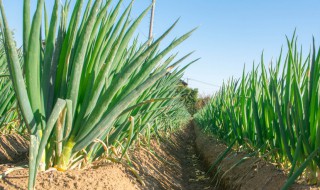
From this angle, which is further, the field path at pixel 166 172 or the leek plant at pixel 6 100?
the field path at pixel 166 172

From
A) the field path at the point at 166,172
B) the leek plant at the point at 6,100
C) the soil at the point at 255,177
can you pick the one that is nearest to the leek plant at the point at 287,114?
the soil at the point at 255,177

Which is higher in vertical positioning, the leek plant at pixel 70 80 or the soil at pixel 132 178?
the leek plant at pixel 70 80

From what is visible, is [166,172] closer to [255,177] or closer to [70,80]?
[255,177]

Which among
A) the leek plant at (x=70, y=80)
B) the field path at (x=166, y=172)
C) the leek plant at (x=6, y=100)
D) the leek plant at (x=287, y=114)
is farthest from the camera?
the field path at (x=166, y=172)

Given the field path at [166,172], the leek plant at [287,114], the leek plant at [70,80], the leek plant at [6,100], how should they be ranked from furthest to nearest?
1. the field path at [166,172]
2. the leek plant at [6,100]
3. the leek plant at [287,114]
4. the leek plant at [70,80]

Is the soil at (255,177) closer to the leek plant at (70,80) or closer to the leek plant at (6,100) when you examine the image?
the leek plant at (70,80)

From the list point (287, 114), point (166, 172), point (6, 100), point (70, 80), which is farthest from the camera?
point (166, 172)

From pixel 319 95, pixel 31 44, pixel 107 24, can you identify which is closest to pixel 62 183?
pixel 31 44

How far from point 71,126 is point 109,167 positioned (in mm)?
310

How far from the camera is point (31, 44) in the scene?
0.92 meters

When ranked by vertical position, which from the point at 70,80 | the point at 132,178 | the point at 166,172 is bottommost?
the point at 166,172

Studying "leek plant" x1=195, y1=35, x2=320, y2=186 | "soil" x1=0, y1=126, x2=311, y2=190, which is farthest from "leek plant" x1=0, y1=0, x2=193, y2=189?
"leek plant" x1=195, y1=35, x2=320, y2=186

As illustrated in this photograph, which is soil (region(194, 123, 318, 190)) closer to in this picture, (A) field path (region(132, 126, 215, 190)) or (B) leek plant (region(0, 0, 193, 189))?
(A) field path (region(132, 126, 215, 190))

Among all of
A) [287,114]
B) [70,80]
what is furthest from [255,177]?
[70,80]
